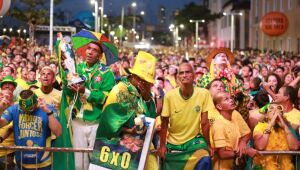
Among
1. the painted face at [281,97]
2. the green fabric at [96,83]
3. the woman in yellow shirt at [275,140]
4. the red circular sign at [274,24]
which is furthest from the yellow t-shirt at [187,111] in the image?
the red circular sign at [274,24]

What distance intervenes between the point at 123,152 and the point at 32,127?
158 cm

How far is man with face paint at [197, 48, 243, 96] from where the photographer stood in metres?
9.55

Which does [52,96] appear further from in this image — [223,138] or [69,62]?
[223,138]

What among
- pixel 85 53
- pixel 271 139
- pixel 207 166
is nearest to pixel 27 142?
pixel 85 53

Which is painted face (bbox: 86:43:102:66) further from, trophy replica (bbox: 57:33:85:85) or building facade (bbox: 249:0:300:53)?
building facade (bbox: 249:0:300:53)

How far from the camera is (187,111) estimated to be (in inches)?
282

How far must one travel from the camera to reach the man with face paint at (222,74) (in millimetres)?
9555

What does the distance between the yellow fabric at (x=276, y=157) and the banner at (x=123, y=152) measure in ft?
4.97

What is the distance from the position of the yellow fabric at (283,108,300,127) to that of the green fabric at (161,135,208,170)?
114 cm

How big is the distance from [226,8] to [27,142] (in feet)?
284

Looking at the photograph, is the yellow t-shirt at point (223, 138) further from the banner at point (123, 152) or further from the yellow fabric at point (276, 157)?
the banner at point (123, 152)

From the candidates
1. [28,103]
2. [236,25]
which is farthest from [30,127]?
[236,25]

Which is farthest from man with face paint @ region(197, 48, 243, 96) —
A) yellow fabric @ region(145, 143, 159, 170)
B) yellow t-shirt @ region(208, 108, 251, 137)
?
yellow fabric @ region(145, 143, 159, 170)

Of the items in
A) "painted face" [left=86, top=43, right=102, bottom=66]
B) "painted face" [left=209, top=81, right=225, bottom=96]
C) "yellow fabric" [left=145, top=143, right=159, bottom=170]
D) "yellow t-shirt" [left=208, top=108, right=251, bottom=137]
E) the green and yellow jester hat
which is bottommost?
"yellow fabric" [left=145, top=143, right=159, bottom=170]
